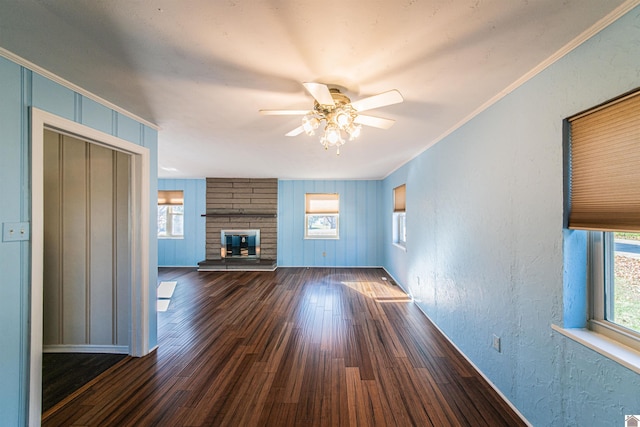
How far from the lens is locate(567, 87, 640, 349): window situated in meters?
1.07

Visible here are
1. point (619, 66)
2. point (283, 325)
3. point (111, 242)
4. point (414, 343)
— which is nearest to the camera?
point (619, 66)

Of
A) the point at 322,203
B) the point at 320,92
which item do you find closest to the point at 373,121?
the point at 320,92

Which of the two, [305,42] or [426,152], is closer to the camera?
[305,42]

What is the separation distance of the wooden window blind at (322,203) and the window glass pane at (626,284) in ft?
17.1

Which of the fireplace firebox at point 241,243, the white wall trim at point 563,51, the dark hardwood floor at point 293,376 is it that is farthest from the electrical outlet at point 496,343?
the fireplace firebox at point 241,243

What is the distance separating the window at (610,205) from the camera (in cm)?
107

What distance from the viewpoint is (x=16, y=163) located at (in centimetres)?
139

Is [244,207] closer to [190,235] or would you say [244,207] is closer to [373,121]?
[190,235]

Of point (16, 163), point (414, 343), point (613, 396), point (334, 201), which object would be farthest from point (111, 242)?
point (334, 201)

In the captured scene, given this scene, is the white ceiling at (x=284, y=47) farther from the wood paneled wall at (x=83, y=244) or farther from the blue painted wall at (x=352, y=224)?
the blue painted wall at (x=352, y=224)

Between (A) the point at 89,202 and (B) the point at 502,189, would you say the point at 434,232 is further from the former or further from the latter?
(A) the point at 89,202

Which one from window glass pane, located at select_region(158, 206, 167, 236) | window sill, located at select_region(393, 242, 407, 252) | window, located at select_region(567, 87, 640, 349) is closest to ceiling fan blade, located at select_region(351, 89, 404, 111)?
window, located at select_region(567, 87, 640, 349)

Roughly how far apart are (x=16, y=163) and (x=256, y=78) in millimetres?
1506

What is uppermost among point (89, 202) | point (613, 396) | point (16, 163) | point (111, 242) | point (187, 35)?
point (187, 35)
